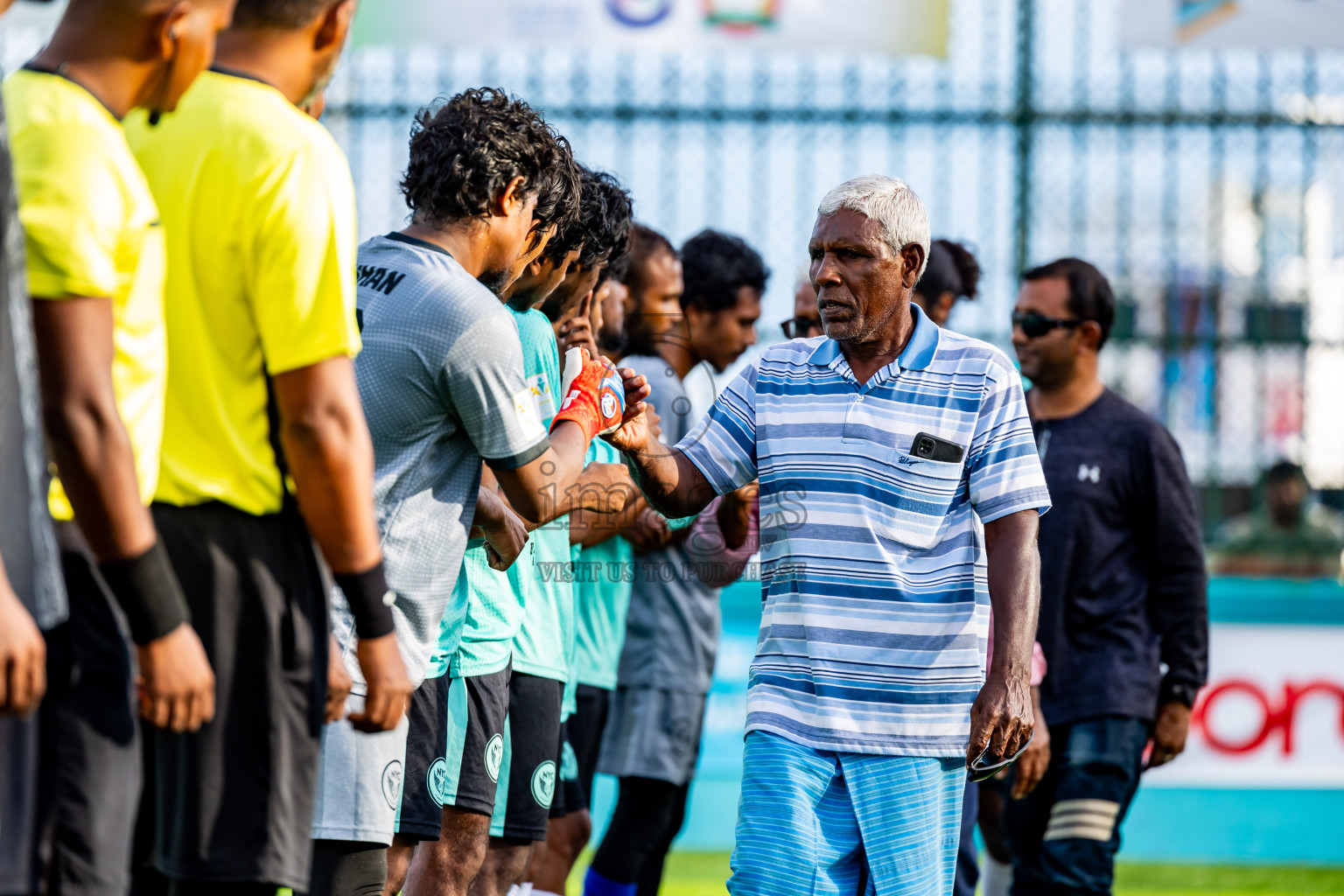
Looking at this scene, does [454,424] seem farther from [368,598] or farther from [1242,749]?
[1242,749]

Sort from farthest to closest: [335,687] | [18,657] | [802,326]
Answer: [802,326] → [335,687] → [18,657]

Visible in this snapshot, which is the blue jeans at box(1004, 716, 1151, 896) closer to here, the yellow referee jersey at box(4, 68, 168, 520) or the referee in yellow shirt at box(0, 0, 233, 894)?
the referee in yellow shirt at box(0, 0, 233, 894)

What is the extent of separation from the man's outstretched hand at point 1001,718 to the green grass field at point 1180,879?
13.4 ft

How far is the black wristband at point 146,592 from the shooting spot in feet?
7.10

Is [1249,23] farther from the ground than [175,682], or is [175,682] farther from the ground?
[1249,23]

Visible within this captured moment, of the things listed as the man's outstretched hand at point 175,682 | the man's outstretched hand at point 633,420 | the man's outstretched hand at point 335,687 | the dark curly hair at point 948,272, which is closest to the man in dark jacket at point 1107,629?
the dark curly hair at point 948,272

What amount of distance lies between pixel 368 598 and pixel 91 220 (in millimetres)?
744

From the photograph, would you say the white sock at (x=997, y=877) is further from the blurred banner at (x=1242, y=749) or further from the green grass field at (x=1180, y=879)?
the blurred banner at (x=1242, y=749)

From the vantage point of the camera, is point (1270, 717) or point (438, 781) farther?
point (1270, 717)

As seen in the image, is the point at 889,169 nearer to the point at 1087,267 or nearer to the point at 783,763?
the point at 1087,267

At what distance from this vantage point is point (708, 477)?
3.82 meters

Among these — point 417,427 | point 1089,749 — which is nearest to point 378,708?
point 417,427

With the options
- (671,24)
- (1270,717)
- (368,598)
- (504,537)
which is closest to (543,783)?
(504,537)

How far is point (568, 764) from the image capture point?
16.6ft
